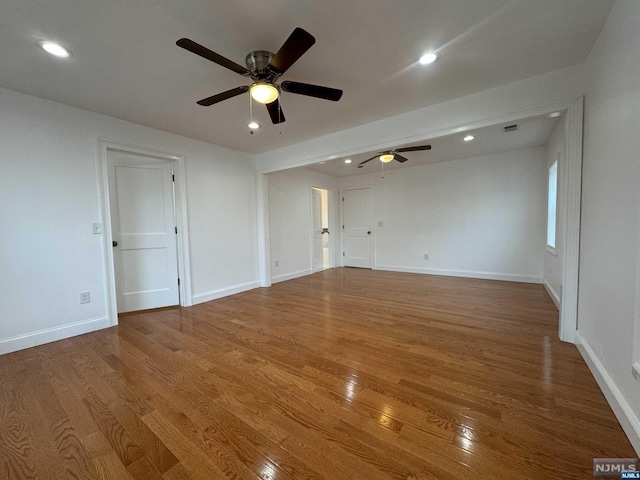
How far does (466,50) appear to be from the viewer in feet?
6.33

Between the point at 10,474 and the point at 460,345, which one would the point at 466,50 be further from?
the point at 10,474

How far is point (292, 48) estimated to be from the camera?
1494 mm

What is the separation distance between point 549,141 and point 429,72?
126 inches

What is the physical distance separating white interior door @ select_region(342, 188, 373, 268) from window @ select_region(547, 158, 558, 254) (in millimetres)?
3277

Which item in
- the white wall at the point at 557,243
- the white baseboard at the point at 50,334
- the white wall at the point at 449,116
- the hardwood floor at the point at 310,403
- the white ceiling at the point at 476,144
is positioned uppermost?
the white ceiling at the point at 476,144

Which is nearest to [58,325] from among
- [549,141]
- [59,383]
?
[59,383]

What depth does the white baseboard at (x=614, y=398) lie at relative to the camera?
1.23m

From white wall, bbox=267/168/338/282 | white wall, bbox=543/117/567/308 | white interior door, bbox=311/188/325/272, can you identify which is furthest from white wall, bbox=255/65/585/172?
white interior door, bbox=311/188/325/272

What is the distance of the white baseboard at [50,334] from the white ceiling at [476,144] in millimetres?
3515

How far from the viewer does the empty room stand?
131 cm

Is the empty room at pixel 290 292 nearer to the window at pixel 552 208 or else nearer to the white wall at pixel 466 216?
the window at pixel 552 208

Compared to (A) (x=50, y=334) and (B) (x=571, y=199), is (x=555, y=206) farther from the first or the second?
(A) (x=50, y=334)

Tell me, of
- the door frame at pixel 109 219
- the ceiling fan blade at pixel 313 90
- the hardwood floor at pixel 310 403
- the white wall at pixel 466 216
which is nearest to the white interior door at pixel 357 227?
the white wall at pixel 466 216

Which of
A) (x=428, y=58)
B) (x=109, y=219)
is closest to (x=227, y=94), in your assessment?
(x=428, y=58)
